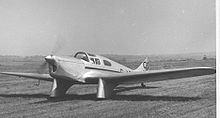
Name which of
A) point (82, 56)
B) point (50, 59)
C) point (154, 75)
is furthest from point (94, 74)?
point (154, 75)

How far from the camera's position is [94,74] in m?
14.1

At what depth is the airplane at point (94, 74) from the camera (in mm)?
12969

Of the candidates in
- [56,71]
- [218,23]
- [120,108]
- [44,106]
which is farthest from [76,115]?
[218,23]

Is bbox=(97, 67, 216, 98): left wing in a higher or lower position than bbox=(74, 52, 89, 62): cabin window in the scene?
lower

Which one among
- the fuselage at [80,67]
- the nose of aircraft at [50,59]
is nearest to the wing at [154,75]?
the fuselage at [80,67]

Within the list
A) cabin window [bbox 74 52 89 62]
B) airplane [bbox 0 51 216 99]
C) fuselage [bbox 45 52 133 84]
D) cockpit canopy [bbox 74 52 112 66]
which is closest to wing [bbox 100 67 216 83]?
airplane [bbox 0 51 216 99]

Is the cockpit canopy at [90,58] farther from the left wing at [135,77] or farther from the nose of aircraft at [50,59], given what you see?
the nose of aircraft at [50,59]

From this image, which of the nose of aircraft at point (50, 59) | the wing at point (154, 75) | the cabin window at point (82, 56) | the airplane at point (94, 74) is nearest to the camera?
the wing at point (154, 75)

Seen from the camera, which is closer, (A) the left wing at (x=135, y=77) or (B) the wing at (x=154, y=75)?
(B) the wing at (x=154, y=75)

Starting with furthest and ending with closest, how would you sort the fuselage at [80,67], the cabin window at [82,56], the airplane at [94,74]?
the cabin window at [82,56], the fuselage at [80,67], the airplane at [94,74]

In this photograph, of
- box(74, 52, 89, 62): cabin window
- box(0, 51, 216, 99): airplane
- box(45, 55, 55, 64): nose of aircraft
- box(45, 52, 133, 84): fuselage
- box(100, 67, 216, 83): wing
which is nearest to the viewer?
box(100, 67, 216, 83): wing

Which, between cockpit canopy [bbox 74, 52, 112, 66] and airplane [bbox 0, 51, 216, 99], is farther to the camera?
cockpit canopy [bbox 74, 52, 112, 66]

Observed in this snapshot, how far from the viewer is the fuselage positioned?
1312 cm

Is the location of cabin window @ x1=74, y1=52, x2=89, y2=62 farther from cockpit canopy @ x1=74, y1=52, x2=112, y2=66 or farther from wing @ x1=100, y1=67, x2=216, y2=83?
wing @ x1=100, y1=67, x2=216, y2=83
